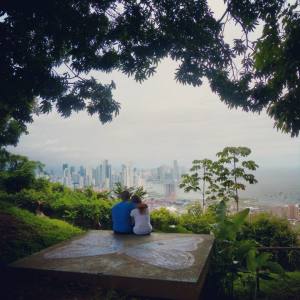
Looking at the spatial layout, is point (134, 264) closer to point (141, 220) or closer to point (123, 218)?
point (141, 220)

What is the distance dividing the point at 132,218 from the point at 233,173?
5.36 metres

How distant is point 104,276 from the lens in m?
3.99

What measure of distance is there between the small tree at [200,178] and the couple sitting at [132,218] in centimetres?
479

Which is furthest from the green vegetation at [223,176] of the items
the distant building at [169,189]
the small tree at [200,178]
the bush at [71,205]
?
the distant building at [169,189]

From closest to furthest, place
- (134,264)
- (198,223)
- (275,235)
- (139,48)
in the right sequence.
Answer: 1. (134,264)
2. (139,48)
3. (275,235)
4. (198,223)

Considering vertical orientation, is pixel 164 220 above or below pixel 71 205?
below

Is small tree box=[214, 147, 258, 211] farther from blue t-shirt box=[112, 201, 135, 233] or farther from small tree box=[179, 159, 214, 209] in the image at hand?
blue t-shirt box=[112, 201, 135, 233]

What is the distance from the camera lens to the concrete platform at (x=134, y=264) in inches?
147

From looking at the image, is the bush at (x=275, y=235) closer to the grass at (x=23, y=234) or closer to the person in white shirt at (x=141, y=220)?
the person in white shirt at (x=141, y=220)

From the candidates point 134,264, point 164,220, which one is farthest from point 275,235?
point 134,264

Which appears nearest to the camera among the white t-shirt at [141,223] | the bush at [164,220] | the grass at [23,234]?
the grass at [23,234]

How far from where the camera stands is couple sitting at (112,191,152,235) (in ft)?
22.1

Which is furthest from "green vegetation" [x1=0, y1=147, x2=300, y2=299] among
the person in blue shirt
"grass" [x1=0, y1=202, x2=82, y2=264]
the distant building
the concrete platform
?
the distant building

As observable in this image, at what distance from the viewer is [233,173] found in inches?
432
